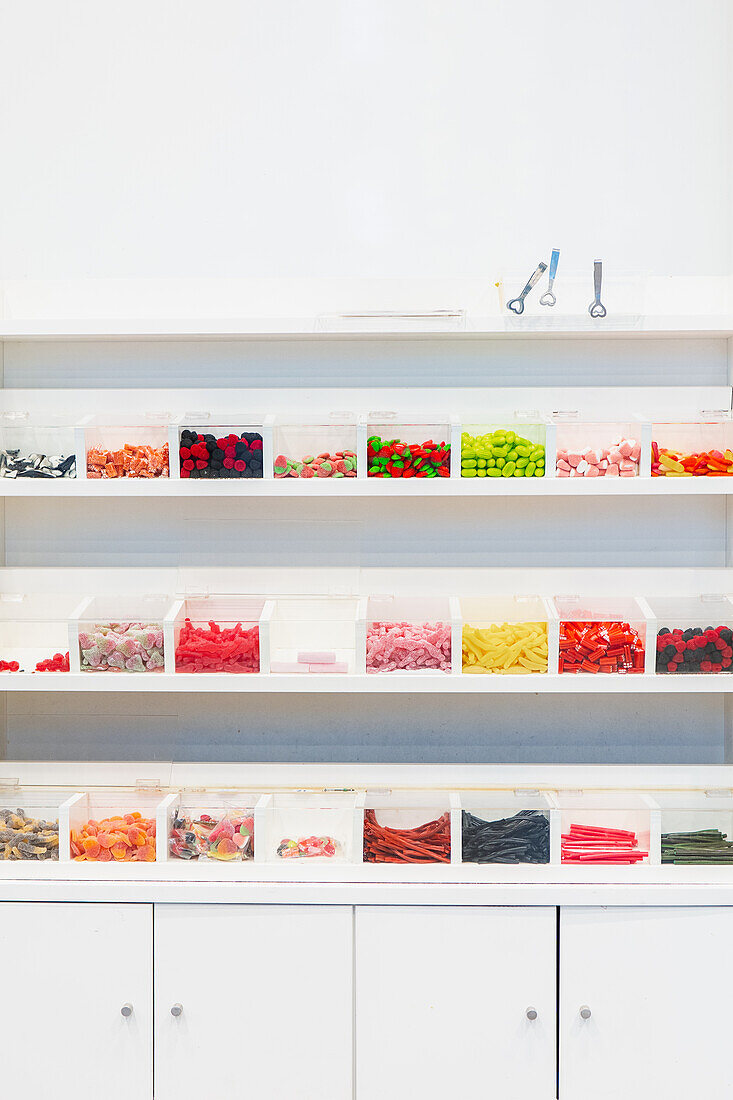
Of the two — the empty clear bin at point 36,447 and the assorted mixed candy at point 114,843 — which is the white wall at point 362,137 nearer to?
the empty clear bin at point 36,447

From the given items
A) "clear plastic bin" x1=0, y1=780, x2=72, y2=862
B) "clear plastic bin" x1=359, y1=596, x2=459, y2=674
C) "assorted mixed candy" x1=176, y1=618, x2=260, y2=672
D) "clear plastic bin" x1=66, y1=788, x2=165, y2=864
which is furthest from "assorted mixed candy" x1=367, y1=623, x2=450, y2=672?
"clear plastic bin" x1=0, y1=780, x2=72, y2=862

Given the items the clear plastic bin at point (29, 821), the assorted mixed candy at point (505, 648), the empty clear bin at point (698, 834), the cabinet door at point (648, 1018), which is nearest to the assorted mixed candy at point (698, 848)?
the empty clear bin at point (698, 834)

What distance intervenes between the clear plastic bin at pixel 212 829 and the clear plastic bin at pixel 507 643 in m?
0.65

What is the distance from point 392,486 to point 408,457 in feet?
0.28

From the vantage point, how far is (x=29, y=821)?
7.77 feet

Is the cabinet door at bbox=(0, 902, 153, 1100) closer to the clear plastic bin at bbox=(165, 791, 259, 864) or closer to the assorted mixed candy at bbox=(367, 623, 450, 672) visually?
the clear plastic bin at bbox=(165, 791, 259, 864)

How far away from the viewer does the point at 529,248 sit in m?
2.62

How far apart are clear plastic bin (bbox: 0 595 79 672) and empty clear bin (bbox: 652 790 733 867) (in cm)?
154

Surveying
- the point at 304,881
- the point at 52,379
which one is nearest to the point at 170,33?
the point at 52,379

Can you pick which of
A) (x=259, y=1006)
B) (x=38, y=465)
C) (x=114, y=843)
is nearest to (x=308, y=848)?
(x=259, y=1006)

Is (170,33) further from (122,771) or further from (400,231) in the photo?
(122,771)

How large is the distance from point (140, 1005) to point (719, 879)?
138 centimetres

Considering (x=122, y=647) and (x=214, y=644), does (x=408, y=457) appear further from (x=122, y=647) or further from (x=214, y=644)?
(x=122, y=647)

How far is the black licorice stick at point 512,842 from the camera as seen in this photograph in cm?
227
